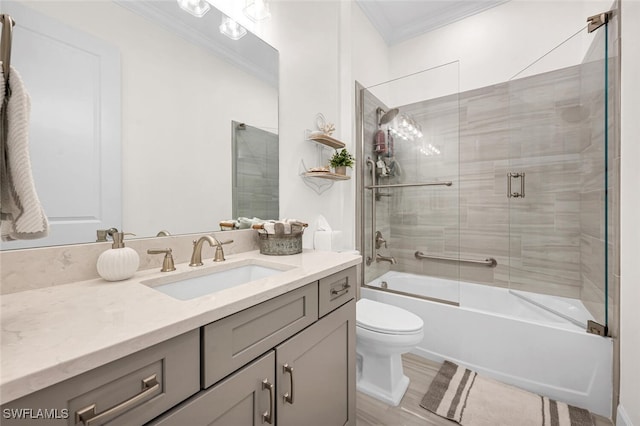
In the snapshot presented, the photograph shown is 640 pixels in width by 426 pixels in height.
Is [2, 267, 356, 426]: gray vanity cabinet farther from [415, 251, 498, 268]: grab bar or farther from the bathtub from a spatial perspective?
[415, 251, 498, 268]: grab bar

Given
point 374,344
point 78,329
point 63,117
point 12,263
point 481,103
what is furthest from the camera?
point 481,103

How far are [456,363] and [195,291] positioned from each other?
1806mm

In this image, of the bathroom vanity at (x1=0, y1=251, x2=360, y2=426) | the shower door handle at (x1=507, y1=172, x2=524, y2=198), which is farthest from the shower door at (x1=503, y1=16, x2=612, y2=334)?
the bathroom vanity at (x1=0, y1=251, x2=360, y2=426)

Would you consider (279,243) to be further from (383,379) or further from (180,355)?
(383,379)

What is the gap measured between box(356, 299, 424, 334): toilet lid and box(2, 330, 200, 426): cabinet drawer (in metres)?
→ 1.14

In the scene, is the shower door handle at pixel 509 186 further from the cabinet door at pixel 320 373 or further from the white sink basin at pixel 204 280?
the white sink basin at pixel 204 280

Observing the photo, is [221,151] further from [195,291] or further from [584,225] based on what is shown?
[584,225]

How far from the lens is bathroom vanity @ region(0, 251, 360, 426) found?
0.44 metres

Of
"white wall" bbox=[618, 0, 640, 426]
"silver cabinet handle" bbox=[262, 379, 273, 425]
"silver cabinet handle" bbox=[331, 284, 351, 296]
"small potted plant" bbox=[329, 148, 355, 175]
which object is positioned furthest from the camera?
"small potted plant" bbox=[329, 148, 355, 175]

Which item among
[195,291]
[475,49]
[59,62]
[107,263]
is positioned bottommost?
[195,291]

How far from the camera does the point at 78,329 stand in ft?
1.75

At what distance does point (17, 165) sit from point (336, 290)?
0.99m

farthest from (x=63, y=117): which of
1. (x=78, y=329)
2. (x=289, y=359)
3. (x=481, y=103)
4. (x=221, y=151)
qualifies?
(x=481, y=103)

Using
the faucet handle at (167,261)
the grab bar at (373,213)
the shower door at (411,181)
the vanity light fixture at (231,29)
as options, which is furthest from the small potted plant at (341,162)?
the faucet handle at (167,261)
